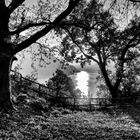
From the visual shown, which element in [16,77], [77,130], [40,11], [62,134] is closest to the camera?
[62,134]

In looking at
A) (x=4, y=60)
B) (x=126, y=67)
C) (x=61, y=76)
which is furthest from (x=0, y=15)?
(x=126, y=67)

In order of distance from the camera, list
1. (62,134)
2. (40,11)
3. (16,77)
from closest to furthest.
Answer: (62,134) → (40,11) → (16,77)

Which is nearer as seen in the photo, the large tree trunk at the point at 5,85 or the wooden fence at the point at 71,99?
the large tree trunk at the point at 5,85

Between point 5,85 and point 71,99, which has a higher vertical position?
point 5,85

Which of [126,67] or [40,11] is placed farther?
[126,67]

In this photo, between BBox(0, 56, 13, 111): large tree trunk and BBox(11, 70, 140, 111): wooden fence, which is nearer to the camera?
BBox(0, 56, 13, 111): large tree trunk

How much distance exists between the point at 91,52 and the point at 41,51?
44.9 ft

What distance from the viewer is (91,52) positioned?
2912 cm

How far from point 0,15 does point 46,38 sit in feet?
15.5

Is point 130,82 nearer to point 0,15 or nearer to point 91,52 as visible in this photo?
point 91,52

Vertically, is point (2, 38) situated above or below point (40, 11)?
below

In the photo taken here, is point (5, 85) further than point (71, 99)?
No

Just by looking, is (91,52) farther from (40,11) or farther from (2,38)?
(2,38)

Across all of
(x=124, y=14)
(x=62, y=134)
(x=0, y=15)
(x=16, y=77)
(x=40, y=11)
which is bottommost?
(x=62, y=134)
